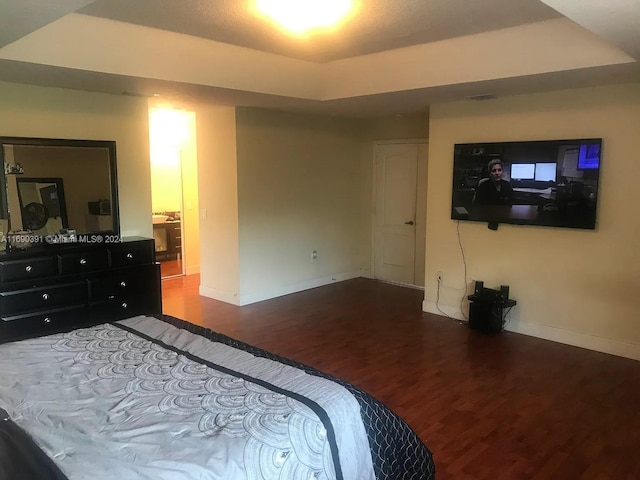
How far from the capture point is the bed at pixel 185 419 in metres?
1.62

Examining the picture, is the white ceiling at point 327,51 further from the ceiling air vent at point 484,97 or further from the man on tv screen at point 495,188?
the man on tv screen at point 495,188

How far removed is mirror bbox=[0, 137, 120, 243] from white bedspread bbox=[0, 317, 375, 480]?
2286 millimetres

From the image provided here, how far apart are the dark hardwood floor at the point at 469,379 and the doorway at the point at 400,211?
3.32ft

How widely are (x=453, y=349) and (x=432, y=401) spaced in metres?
1.11

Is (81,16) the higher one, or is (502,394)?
(81,16)

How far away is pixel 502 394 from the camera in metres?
3.66

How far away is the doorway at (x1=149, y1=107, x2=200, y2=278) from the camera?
24.1 feet

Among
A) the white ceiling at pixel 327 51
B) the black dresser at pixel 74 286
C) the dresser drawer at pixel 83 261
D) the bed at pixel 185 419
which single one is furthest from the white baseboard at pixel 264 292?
the bed at pixel 185 419

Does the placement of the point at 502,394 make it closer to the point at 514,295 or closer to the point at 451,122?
the point at 514,295

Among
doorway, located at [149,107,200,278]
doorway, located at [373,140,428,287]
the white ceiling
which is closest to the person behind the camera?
the white ceiling

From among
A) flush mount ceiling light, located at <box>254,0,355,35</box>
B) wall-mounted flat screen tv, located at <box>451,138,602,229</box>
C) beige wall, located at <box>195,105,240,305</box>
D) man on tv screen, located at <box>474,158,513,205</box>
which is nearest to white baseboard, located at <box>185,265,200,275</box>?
beige wall, located at <box>195,105,240,305</box>

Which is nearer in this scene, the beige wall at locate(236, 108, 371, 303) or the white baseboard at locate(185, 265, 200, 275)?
the beige wall at locate(236, 108, 371, 303)

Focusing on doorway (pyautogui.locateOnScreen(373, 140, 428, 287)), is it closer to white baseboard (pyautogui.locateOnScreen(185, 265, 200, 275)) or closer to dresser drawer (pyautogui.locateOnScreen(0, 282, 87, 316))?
white baseboard (pyautogui.locateOnScreen(185, 265, 200, 275))

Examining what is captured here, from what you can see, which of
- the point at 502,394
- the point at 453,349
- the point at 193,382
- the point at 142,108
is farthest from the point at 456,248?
the point at 193,382
